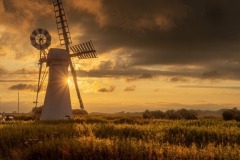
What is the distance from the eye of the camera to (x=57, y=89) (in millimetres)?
47062

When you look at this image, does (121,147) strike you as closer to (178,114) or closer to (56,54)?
(56,54)

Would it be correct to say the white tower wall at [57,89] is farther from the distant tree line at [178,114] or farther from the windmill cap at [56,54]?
the distant tree line at [178,114]

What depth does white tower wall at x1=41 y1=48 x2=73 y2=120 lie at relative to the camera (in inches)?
Answer: 1828

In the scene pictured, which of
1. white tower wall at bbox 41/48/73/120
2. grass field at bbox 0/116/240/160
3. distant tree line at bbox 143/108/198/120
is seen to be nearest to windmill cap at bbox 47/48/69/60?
white tower wall at bbox 41/48/73/120

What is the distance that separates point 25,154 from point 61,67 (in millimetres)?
28622

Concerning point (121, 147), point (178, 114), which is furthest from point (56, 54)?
point (178, 114)

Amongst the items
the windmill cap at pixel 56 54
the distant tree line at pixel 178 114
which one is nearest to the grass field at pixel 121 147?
the windmill cap at pixel 56 54

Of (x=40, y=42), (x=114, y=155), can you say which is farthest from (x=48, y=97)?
(x=114, y=155)

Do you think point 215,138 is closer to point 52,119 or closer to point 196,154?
point 196,154

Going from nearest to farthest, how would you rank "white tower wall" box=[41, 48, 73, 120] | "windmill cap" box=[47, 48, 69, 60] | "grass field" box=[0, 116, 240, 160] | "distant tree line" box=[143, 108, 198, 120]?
"grass field" box=[0, 116, 240, 160], "white tower wall" box=[41, 48, 73, 120], "windmill cap" box=[47, 48, 69, 60], "distant tree line" box=[143, 108, 198, 120]

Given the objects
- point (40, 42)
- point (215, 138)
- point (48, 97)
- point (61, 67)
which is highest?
point (40, 42)

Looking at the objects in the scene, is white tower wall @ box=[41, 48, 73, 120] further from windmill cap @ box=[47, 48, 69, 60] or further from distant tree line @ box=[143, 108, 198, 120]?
distant tree line @ box=[143, 108, 198, 120]

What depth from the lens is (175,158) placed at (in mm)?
16203

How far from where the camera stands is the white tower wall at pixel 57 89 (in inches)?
1828
